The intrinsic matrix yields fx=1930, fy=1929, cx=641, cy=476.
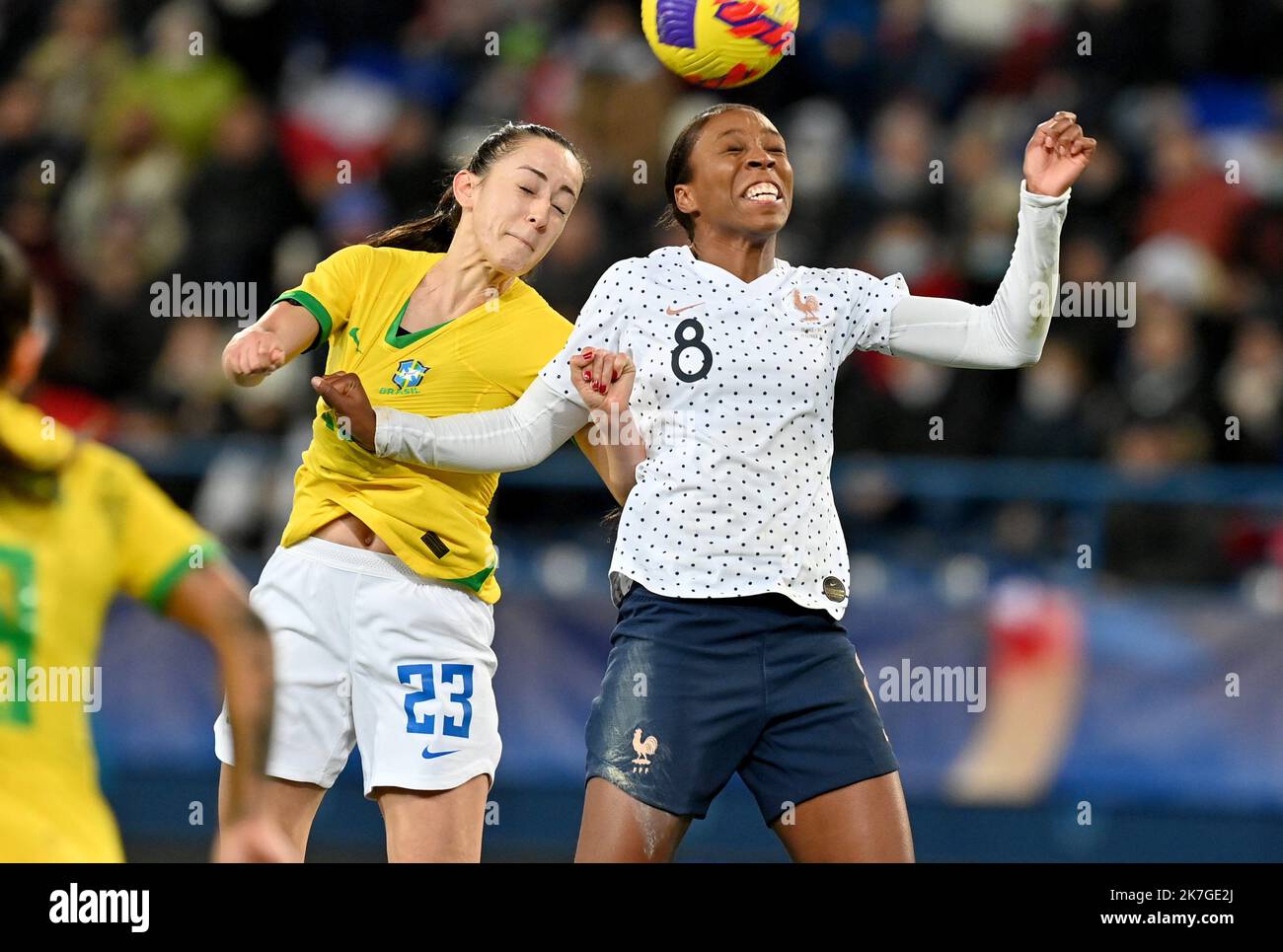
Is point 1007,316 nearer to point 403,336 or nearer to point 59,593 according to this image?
point 403,336

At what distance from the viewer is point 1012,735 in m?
7.68

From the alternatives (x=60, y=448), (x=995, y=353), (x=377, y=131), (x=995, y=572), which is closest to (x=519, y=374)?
(x=995, y=353)

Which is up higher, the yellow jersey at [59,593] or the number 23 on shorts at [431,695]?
the yellow jersey at [59,593]

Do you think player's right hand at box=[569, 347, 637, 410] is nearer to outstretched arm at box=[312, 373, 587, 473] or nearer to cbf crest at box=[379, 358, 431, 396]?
outstretched arm at box=[312, 373, 587, 473]

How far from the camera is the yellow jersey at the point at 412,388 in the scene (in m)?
4.70

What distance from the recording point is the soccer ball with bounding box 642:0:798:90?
4.88 meters

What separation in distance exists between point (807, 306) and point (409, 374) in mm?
1032

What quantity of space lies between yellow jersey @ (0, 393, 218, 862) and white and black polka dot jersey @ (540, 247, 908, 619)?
1.56 metres

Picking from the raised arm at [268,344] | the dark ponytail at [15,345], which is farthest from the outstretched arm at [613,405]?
the dark ponytail at [15,345]

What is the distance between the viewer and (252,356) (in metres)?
4.54

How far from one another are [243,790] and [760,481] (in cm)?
170

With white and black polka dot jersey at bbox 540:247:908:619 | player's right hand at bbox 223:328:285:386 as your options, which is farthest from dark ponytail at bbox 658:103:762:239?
player's right hand at bbox 223:328:285:386

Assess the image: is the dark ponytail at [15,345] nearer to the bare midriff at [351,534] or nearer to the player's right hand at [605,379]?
the player's right hand at [605,379]

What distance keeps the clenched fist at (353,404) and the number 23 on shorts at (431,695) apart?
55 centimetres
